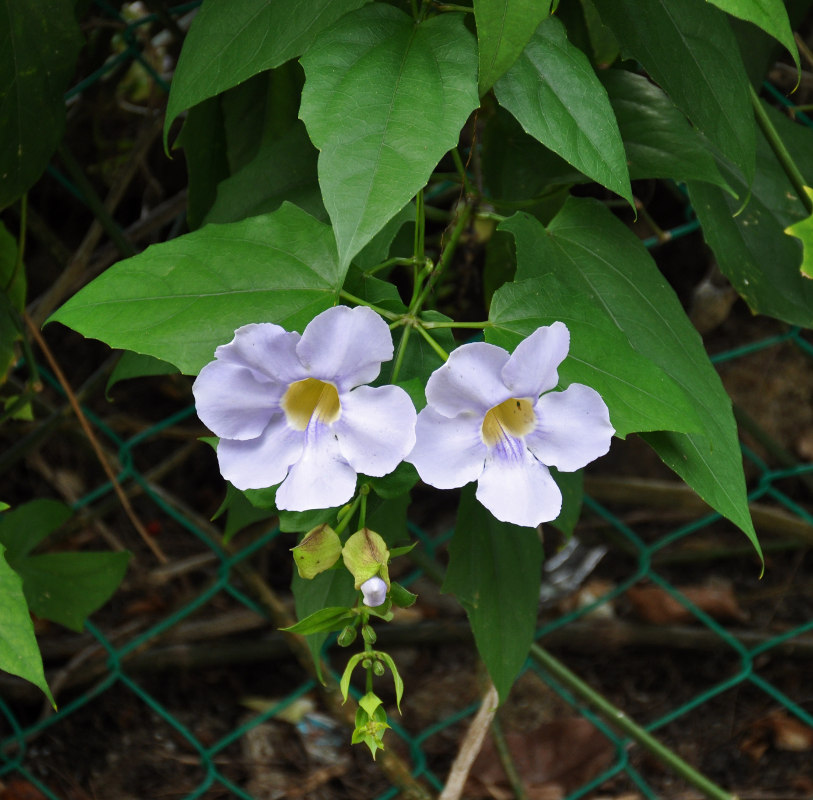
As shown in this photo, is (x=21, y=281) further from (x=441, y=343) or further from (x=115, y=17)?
(x=441, y=343)

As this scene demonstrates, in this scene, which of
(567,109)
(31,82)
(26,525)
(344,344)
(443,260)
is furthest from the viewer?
(26,525)

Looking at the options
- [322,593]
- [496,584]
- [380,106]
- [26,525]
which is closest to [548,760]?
[496,584]

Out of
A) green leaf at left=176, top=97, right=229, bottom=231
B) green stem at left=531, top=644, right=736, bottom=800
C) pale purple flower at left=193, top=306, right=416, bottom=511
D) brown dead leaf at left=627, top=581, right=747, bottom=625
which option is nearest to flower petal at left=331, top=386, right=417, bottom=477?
pale purple flower at left=193, top=306, right=416, bottom=511

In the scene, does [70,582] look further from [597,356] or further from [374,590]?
[597,356]

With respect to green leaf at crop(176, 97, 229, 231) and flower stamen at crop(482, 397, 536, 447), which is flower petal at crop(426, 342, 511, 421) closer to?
flower stamen at crop(482, 397, 536, 447)

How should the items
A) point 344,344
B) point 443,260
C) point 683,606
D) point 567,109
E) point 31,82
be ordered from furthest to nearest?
point 683,606
point 31,82
point 443,260
point 567,109
point 344,344
